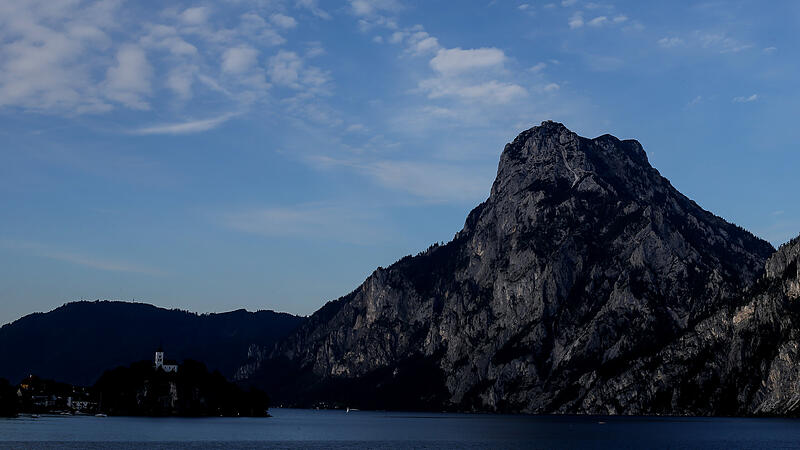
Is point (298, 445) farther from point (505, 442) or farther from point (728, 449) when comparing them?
point (728, 449)

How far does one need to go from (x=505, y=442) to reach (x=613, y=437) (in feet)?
93.8

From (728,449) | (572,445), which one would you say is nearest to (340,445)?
(572,445)

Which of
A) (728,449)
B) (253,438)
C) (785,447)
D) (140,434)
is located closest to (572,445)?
(728,449)

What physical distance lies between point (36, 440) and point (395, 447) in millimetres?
65229

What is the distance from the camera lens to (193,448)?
153 m

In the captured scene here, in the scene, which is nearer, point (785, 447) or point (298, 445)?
point (785, 447)

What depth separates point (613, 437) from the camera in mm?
188875

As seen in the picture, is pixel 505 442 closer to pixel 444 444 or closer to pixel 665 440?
pixel 444 444

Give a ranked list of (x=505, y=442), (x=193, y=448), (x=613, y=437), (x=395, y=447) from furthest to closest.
Result: (x=613, y=437)
(x=505, y=442)
(x=395, y=447)
(x=193, y=448)

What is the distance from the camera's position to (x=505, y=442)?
175125 mm

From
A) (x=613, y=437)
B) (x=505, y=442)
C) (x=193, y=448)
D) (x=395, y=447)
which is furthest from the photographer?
(x=613, y=437)

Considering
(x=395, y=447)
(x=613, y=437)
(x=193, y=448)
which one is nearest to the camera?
(x=193, y=448)

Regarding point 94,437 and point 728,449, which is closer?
point 728,449

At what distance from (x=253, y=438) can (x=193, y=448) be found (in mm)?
37575
